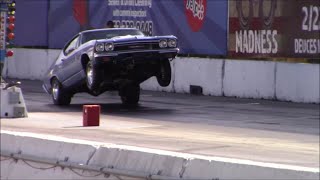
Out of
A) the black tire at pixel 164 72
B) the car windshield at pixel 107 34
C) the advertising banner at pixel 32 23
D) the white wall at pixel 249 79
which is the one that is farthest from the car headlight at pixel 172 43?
the advertising banner at pixel 32 23

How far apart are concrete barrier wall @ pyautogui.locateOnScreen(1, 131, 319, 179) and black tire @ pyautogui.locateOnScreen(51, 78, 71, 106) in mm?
9605

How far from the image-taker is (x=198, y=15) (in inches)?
995

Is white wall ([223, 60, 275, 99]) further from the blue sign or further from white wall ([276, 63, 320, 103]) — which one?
the blue sign

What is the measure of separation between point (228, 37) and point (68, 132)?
10.9 meters

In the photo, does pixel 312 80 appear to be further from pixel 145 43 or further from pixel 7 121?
pixel 7 121

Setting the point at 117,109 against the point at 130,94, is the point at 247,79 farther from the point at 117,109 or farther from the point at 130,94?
the point at 117,109

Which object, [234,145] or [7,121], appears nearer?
[234,145]

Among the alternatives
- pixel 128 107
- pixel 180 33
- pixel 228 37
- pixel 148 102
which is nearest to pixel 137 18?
pixel 180 33

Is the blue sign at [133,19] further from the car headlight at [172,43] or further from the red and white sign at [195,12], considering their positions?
the car headlight at [172,43]

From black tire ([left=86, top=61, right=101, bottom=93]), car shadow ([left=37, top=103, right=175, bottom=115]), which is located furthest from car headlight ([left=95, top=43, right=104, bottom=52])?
car shadow ([left=37, top=103, right=175, bottom=115])

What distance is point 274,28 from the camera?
22.5 meters

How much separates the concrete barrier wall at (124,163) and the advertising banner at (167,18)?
14.9 meters

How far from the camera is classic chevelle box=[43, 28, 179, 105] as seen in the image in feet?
58.3

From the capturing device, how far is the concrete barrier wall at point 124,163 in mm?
7473
